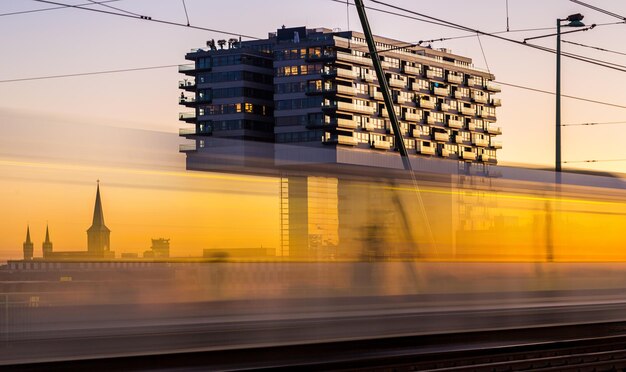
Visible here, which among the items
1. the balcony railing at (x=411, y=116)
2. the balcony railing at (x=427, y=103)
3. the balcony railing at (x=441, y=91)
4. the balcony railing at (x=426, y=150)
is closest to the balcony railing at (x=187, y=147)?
the balcony railing at (x=411, y=116)

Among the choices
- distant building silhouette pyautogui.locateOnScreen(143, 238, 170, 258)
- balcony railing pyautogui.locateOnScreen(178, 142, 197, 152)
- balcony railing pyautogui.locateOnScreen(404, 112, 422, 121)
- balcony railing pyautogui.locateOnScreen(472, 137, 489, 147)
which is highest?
balcony railing pyautogui.locateOnScreen(404, 112, 422, 121)

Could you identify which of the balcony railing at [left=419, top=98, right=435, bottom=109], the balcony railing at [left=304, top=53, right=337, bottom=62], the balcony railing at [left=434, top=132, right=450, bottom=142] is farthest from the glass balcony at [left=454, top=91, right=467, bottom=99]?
the balcony railing at [left=304, top=53, right=337, bottom=62]

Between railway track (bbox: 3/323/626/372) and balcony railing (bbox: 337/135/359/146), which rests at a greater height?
balcony railing (bbox: 337/135/359/146)

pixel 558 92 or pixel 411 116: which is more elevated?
pixel 411 116

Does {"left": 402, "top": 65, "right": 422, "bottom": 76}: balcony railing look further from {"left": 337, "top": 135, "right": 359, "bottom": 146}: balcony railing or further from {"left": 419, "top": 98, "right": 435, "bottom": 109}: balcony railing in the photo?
{"left": 337, "top": 135, "right": 359, "bottom": 146}: balcony railing

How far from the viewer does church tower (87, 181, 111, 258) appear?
467 inches

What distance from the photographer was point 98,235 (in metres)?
12.0

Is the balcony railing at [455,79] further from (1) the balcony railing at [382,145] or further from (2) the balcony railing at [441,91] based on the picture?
(1) the balcony railing at [382,145]

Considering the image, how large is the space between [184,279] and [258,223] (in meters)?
1.56

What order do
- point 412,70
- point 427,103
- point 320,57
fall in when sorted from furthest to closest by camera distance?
1. point 427,103
2. point 412,70
3. point 320,57

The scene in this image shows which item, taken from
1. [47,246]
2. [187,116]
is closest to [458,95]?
[187,116]

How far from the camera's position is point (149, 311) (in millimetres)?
12086

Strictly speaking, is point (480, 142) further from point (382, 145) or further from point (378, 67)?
point (378, 67)

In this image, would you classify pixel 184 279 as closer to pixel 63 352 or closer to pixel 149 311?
pixel 149 311
